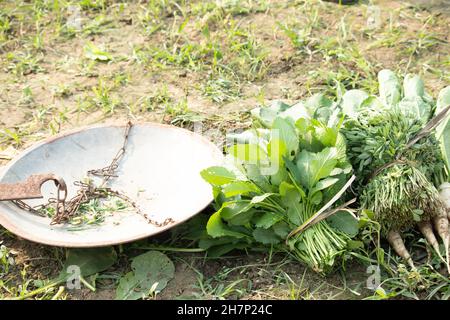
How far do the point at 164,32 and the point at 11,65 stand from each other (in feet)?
3.34

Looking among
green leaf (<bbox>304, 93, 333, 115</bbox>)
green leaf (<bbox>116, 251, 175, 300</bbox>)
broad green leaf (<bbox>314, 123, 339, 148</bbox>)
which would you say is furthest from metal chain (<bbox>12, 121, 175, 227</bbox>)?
green leaf (<bbox>304, 93, 333, 115</bbox>)

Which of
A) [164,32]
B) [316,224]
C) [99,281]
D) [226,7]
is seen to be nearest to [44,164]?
[99,281]

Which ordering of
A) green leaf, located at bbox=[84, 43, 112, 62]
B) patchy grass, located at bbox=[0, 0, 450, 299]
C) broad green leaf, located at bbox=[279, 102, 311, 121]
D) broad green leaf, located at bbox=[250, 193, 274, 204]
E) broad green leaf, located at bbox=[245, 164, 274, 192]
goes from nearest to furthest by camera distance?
broad green leaf, located at bbox=[250, 193, 274, 204] < broad green leaf, located at bbox=[245, 164, 274, 192] < broad green leaf, located at bbox=[279, 102, 311, 121] < patchy grass, located at bbox=[0, 0, 450, 299] < green leaf, located at bbox=[84, 43, 112, 62]

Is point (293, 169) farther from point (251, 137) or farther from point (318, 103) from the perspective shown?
point (318, 103)

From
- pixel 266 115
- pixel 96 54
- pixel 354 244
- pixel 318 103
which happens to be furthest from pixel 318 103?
pixel 96 54

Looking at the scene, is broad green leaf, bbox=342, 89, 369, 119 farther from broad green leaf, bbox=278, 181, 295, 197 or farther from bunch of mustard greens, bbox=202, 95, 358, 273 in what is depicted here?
broad green leaf, bbox=278, 181, 295, 197

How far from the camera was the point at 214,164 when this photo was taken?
326cm

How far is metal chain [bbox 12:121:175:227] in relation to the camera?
3.09 metres

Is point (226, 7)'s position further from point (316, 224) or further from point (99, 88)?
point (316, 224)

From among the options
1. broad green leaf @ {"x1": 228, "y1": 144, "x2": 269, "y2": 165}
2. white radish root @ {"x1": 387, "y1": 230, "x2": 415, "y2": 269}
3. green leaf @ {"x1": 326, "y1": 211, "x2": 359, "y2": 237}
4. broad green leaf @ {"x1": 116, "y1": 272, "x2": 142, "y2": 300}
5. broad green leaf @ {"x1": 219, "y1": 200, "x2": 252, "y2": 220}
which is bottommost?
broad green leaf @ {"x1": 116, "y1": 272, "x2": 142, "y2": 300}

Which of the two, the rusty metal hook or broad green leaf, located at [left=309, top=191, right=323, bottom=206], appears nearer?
broad green leaf, located at [left=309, top=191, right=323, bottom=206]

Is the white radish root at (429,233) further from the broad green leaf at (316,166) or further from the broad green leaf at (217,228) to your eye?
the broad green leaf at (217,228)

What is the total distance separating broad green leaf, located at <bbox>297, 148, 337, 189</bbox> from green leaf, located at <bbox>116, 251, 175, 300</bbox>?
67cm

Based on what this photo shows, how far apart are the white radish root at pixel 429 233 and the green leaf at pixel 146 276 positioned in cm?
107
